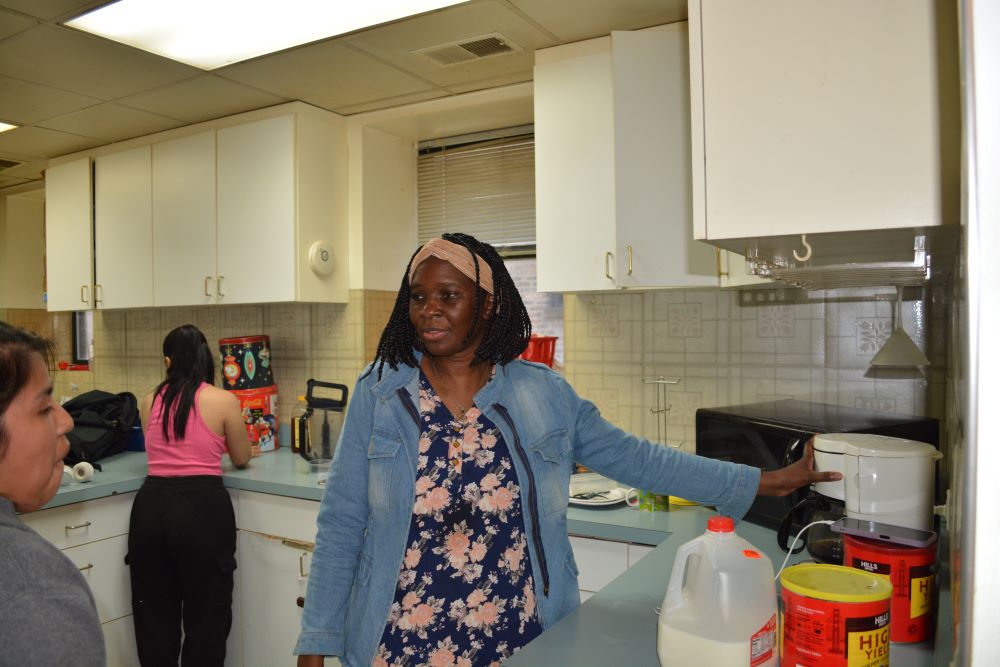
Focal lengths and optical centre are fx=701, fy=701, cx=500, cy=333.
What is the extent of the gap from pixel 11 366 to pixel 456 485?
2.32ft

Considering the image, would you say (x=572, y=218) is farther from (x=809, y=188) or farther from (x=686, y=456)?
(x=809, y=188)

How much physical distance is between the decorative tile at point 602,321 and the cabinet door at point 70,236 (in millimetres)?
2637

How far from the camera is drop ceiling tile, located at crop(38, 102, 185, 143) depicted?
3.05 m

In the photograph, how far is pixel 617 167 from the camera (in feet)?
7.07

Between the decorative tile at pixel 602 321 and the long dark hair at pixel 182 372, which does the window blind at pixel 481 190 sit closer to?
the decorative tile at pixel 602 321

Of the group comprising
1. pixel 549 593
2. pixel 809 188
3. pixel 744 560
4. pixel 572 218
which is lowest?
pixel 549 593

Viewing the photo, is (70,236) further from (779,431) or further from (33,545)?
(779,431)

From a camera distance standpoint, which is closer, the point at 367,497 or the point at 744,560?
the point at 744,560

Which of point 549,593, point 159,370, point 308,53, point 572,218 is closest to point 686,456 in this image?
point 549,593

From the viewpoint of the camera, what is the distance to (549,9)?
2102 mm

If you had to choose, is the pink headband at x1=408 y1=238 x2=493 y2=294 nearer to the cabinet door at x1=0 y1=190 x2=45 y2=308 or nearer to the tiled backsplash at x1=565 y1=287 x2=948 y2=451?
the tiled backsplash at x1=565 y1=287 x2=948 y2=451

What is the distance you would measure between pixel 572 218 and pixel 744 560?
1.55 metres

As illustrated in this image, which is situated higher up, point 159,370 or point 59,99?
point 59,99

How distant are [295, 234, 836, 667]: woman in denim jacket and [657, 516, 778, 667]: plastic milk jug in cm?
36
